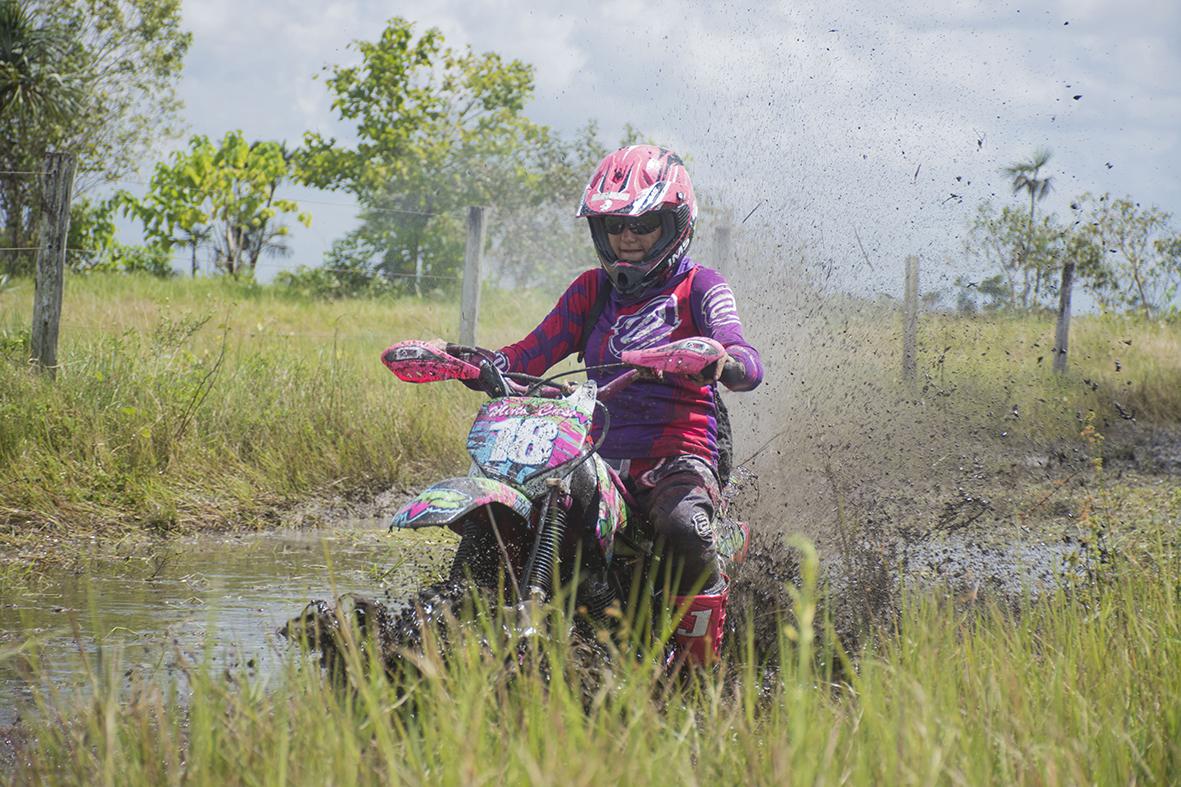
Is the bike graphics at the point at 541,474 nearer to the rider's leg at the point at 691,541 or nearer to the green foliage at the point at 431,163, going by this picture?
the rider's leg at the point at 691,541

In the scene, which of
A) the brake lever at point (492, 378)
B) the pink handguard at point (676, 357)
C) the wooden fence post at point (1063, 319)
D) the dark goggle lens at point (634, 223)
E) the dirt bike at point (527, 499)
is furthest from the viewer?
the wooden fence post at point (1063, 319)

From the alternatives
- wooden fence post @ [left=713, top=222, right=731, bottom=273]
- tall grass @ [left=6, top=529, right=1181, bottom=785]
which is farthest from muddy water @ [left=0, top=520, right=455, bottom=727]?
wooden fence post @ [left=713, top=222, right=731, bottom=273]

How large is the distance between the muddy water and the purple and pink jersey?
1.14 metres

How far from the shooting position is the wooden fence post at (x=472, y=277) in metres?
12.1

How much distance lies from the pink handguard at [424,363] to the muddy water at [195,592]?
25.0 inches

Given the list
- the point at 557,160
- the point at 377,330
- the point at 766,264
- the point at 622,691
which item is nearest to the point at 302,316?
the point at 377,330

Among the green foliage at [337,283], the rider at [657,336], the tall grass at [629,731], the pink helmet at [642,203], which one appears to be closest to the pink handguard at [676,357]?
the rider at [657,336]

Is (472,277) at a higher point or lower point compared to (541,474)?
higher

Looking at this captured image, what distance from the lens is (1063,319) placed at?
17312mm

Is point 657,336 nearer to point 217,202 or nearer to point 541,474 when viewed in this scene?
point 541,474

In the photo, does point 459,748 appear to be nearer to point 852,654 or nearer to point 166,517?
point 852,654

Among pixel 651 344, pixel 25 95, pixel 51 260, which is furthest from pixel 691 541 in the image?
pixel 25 95

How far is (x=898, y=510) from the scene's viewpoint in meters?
8.30

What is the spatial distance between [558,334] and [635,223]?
0.56 m
